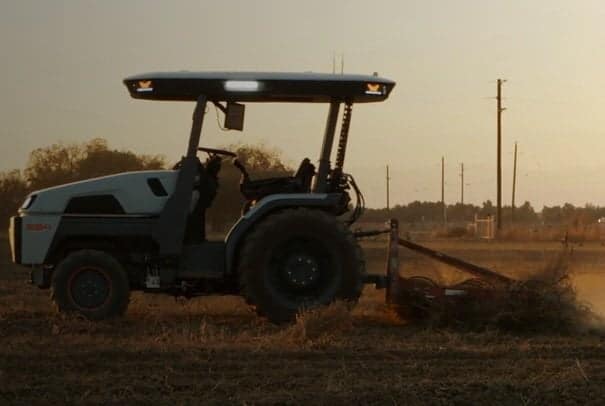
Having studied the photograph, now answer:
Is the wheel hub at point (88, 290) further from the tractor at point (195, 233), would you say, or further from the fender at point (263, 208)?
the fender at point (263, 208)

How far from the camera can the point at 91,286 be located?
12.3m

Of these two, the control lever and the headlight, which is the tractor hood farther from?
the control lever

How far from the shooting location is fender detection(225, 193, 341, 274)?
1227 centimetres

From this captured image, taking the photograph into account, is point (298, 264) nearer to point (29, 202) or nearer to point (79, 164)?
point (29, 202)

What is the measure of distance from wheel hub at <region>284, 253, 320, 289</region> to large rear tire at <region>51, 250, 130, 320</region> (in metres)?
1.90

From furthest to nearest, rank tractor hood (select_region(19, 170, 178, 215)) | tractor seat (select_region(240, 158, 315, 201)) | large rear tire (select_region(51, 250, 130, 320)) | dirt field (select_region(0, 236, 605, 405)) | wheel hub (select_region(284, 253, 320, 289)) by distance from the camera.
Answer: tractor seat (select_region(240, 158, 315, 201)), tractor hood (select_region(19, 170, 178, 215)), wheel hub (select_region(284, 253, 320, 289)), large rear tire (select_region(51, 250, 130, 320)), dirt field (select_region(0, 236, 605, 405))

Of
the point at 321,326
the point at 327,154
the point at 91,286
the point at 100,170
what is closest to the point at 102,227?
the point at 91,286

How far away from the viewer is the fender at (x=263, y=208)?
12.3 metres

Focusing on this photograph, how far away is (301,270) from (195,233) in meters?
1.36

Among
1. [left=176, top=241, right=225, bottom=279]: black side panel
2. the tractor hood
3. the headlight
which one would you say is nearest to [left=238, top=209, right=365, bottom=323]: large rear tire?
[left=176, top=241, right=225, bottom=279]: black side panel

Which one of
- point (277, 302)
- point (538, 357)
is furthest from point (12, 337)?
point (538, 357)

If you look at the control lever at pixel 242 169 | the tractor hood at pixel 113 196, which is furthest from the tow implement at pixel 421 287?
the tractor hood at pixel 113 196

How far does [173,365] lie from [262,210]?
143 inches

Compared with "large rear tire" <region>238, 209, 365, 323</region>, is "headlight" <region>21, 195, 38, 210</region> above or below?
above
